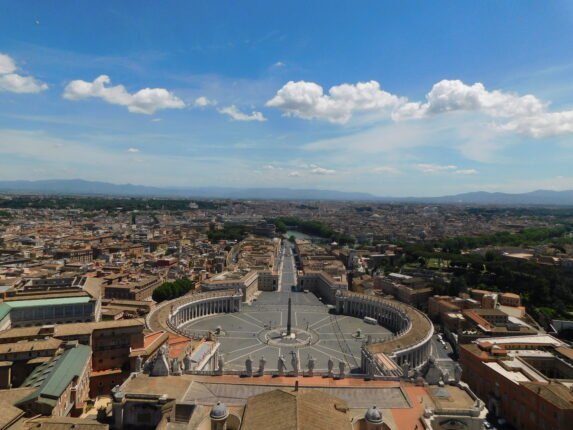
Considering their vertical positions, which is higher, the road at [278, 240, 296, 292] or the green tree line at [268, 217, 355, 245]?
the green tree line at [268, 217, 355, 245]

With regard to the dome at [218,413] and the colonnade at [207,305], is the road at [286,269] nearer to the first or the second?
the colonnade at [207,305]

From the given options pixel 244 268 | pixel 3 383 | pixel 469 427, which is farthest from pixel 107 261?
pixel 469 427

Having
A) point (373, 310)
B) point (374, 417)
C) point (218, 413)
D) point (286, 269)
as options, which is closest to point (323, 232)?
point (286, 269)

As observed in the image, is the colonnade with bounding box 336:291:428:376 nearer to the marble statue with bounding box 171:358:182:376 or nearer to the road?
the marble statue with bounding box 171:358:182:376

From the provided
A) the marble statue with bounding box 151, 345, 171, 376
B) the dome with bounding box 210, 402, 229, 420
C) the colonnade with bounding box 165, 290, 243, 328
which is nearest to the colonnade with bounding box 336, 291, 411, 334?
the colonnade with bounding box 165, 290, 243, 328

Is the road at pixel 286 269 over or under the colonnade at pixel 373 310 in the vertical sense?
under

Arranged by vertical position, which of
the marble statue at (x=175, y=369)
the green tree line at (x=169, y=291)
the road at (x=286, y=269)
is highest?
the marble statue at (x=175, y=369)

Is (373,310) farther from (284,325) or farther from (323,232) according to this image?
(323,232)

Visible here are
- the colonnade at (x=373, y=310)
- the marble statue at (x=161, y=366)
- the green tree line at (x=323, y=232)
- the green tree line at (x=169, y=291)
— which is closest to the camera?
the marble statue at (x=161, y=366)

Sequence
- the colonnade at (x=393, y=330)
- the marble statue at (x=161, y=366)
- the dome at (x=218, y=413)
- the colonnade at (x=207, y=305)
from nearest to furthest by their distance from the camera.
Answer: the dome at (x=218, y=413) → the marble statue at (x=161, y=366) → the colonnade at (x=393, y=330) → the colonnade at (x=207, y=305)

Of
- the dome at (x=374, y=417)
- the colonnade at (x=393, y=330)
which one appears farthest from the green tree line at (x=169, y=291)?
the dome at (x=374, y=417)

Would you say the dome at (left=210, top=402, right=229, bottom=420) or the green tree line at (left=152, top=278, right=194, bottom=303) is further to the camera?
the green tree line at (left=152, top=278, right=194, bottom=303)

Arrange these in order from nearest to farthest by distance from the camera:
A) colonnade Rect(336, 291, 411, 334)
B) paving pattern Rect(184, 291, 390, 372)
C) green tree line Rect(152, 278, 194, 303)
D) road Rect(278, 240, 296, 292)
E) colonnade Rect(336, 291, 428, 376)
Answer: colonnade Rect(336, 291, 428, 376) → paving pattern Rect(184, 291, 390, 372) → colonnade Rect(336, 291, 411, 334) → green tree line Rect(152, 278, 194, 303) → road Rect(278, 240, 296, 292)
